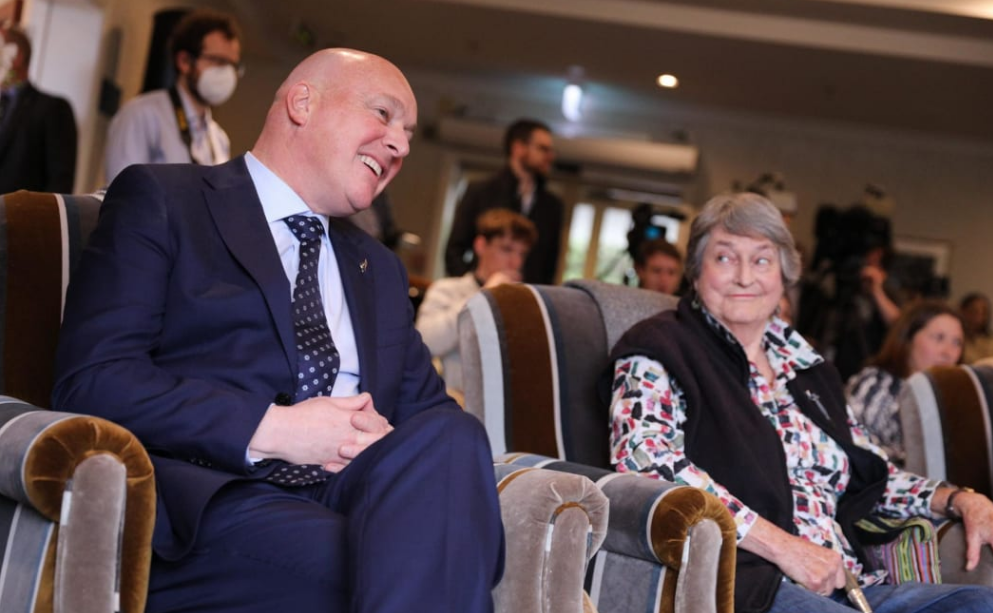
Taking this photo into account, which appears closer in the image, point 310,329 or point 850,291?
point 310,329

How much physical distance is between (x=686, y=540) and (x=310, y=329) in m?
0.63

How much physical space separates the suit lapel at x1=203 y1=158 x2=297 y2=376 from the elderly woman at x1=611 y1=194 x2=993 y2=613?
28.7 inches

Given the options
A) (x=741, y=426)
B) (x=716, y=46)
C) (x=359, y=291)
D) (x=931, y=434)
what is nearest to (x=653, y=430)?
(x=741, y=426)

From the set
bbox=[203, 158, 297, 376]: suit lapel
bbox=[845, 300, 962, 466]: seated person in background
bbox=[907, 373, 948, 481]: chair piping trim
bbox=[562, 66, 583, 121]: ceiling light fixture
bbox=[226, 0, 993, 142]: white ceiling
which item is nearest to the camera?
bbox=[203, 158, 297, 376]: suit lapel

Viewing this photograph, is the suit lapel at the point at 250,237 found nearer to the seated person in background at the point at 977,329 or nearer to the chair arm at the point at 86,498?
the chair arm at the point at 86,498

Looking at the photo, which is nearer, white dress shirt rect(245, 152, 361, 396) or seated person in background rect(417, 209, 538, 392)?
white dress shirt rect(245, 152, 361, 396)

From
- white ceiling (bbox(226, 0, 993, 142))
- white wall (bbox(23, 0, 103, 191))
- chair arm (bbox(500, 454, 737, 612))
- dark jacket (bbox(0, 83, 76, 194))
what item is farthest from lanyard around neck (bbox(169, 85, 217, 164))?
white ceiling (bbox(226, 0, 993, 142))

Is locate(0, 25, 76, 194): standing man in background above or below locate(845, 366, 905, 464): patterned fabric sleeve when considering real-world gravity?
above

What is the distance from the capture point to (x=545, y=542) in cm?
166

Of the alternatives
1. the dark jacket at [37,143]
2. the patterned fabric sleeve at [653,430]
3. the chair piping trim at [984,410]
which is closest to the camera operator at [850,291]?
the chair piping trim at [984,410]

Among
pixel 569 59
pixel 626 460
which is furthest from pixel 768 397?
pixel 569 59

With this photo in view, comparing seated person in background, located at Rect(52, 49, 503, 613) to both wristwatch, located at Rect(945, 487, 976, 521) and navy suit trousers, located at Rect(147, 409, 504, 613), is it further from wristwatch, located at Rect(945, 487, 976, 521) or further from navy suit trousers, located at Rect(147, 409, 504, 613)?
wristwatch, located at Rect(945, 487, 976, 521)

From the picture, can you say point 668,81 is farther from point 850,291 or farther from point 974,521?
point 974,521

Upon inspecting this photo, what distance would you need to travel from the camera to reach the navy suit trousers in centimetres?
136
